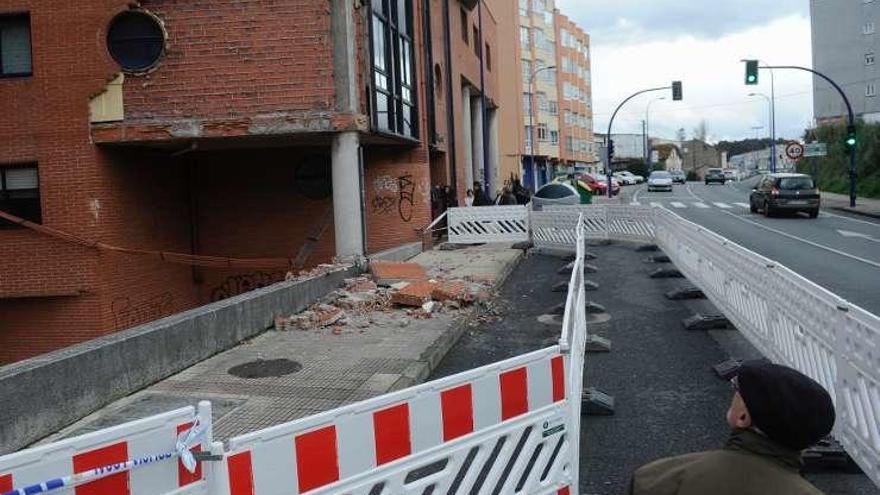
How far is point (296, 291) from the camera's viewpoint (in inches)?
422

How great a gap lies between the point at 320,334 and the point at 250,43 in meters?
6.47

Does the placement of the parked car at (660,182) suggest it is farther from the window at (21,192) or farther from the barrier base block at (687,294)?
the window at (21,192)

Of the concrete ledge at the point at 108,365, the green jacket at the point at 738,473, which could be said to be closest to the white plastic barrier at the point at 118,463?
the green jacket at the point at 738,473

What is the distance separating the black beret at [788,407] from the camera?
195 cm

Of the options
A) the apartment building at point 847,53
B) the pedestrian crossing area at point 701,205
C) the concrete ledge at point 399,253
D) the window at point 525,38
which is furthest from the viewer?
the window at point 525,38

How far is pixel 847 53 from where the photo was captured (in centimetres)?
6712

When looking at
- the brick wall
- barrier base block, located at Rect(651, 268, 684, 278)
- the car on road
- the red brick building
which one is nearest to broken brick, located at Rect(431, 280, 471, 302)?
the red brick building

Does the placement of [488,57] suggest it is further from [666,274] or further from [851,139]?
[666,274]

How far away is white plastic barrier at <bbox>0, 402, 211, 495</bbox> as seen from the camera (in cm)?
230

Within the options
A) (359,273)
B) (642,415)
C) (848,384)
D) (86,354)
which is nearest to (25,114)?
(359,273)

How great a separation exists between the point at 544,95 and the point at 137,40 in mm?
66860

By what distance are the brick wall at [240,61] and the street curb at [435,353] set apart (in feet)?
17.2

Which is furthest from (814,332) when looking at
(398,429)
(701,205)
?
(701,205)

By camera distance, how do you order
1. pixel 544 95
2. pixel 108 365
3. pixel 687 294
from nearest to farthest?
pixel 108 365, pixel 687 294, pixel 544 95
